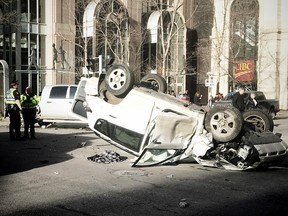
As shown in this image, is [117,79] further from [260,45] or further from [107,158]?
[260,45]

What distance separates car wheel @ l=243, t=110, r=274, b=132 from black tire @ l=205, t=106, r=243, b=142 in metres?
1.81

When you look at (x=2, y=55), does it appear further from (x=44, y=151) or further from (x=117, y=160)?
(x=117, y=160)

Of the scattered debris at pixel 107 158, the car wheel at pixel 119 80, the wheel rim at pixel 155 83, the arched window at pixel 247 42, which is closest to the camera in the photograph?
the car wheel at pixel 119 80

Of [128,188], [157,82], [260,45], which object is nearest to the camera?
[128,188]

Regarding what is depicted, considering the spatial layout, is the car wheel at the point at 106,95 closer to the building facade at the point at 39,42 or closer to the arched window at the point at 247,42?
the building facade at the point at 39,42

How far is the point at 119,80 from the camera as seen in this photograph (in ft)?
28.2

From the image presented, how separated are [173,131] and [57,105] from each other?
9.97 meters

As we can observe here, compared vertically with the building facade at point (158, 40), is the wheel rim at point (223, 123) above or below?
below

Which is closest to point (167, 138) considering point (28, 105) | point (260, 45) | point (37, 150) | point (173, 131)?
point (173, 131)

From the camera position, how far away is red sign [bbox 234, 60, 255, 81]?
3950 cm

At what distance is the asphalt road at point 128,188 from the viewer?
5.57m

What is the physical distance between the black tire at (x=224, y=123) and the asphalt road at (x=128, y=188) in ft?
2.51

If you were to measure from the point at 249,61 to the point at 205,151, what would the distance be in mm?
33141

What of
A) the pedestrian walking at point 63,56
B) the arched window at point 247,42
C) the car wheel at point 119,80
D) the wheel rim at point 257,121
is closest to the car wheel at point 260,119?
the wheel rim at point 257,121
